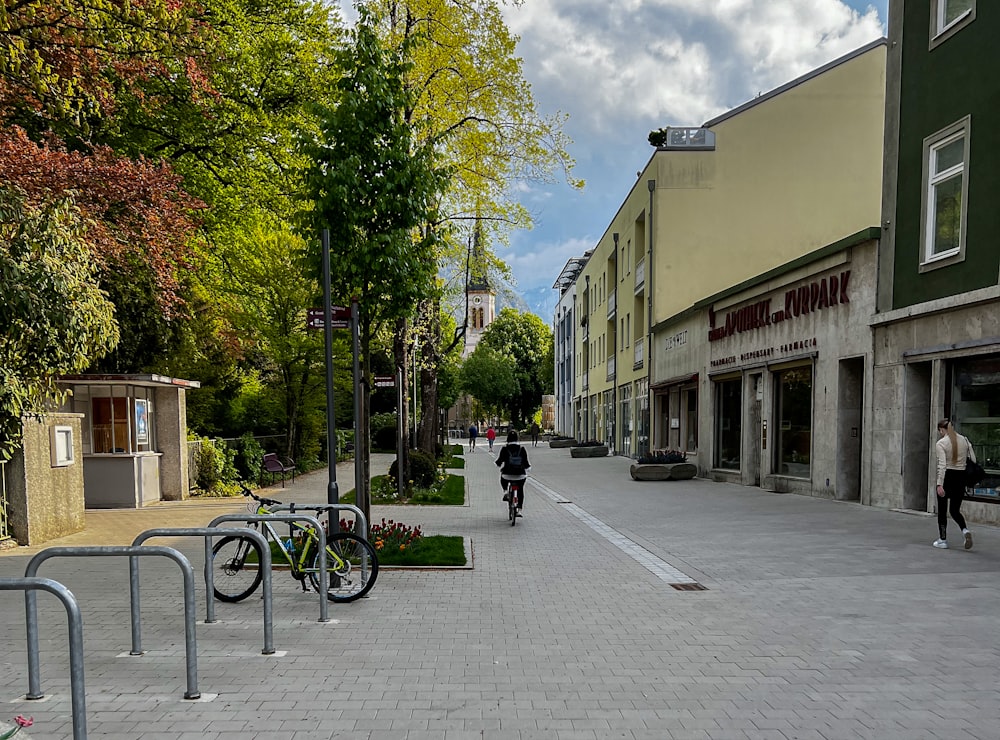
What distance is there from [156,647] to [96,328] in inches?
182

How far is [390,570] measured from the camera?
25.9 feet

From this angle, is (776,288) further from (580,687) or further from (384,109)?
(580,687)

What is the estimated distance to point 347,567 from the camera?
259 inches

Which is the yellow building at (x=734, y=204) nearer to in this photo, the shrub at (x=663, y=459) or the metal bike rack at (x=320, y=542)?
the shrub at (x=663, y=459)

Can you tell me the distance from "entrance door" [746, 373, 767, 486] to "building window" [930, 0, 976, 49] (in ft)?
28.5

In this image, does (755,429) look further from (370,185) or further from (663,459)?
(370,185)

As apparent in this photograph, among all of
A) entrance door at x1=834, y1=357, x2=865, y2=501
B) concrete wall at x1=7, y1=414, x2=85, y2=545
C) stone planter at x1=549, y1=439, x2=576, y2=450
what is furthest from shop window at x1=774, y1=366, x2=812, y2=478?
stone planter at x1=549, y1=439, x2=576, y2=450

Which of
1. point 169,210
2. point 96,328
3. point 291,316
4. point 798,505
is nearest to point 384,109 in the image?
point 169,210

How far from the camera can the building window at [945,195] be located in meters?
11.3

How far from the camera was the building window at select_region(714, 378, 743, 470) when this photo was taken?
19.4 metres

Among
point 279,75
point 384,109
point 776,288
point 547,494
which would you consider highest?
point 279,75

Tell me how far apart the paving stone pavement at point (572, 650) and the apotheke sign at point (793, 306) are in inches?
266

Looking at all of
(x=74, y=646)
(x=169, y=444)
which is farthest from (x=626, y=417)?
(x=74, y=646)

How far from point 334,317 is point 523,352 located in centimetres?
6699
